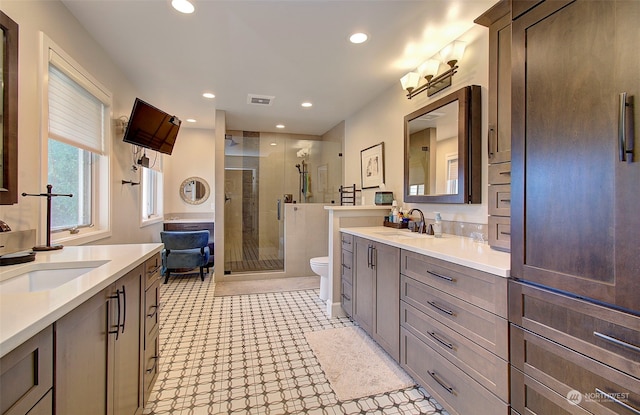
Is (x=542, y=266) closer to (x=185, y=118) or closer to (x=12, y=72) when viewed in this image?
(x=12, y=72)

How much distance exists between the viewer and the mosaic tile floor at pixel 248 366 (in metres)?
1.65

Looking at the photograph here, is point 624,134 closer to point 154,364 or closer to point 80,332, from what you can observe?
point 80,332

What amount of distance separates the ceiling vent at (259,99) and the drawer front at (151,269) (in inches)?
97.8

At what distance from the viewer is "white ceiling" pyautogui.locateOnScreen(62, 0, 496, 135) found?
1943mm

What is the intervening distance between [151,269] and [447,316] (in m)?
1.72

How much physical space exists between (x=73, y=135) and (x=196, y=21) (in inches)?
50.7

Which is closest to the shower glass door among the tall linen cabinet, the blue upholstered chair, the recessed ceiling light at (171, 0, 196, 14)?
the blue upholstered chair

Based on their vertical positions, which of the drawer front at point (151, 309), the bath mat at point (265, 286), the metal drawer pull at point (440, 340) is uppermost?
the drawer front at point (151, 309)

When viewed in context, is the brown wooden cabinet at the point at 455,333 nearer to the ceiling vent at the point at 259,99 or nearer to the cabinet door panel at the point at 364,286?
the cabinet door panel at the point at 364,286

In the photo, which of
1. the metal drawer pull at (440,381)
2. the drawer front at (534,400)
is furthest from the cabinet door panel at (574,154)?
the metal drawer pull at (440,381)

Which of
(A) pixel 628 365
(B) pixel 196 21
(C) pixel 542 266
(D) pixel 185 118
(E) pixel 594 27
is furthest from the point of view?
(D) pixel 185 118

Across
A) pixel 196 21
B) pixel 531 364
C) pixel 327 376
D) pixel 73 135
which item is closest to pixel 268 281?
pixel 327 376

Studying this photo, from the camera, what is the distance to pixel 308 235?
4660 millimetres

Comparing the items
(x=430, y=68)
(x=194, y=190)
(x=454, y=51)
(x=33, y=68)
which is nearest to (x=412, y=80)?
(x=430, y=68)
